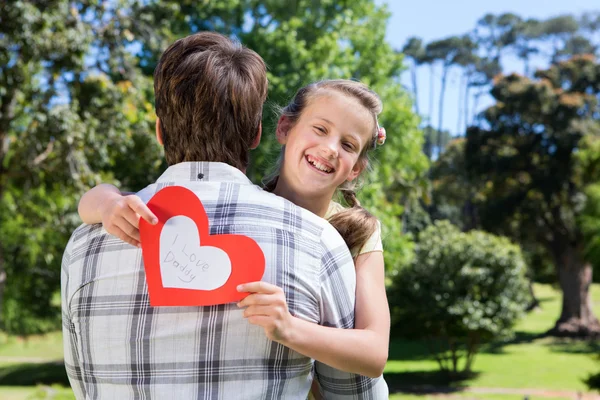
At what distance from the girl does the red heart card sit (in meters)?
0.03

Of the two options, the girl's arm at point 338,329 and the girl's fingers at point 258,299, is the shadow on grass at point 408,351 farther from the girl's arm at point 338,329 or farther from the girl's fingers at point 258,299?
the girl's fingers at point 258,299

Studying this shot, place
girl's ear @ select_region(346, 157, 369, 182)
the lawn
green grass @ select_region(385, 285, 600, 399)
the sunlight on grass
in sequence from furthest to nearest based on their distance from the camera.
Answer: the sunlight on grass < green grass @ select_region(385, 285, 600, 399) < the lawn < girl's ear @ select_region(346, 157, 369, 182)

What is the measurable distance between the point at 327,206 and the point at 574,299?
2948 centimetres

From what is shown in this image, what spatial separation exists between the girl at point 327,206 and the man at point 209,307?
0.13 ft

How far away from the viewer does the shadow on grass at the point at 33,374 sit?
2208 centimetres

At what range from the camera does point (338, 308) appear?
129 centimetres

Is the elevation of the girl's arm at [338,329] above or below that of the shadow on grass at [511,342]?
above

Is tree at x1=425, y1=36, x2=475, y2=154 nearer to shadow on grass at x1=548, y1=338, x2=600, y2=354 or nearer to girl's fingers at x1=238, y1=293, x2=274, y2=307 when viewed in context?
shadow on grass at x1=548, y1=338, x2=600, y2=354

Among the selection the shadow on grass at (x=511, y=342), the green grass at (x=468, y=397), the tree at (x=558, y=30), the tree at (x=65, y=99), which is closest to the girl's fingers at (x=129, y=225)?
the tree at (x=65, y=99)

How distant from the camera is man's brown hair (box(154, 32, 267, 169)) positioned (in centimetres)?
128

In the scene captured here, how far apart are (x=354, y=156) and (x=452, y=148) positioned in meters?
37.6

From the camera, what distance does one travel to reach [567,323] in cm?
2897

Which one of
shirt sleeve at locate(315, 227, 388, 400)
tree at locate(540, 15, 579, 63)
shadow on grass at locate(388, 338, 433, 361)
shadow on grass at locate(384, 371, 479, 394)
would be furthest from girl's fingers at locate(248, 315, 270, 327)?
tree at locate(540, 15, 579, 63)

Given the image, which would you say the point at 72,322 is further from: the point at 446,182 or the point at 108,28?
the point at 446,182
